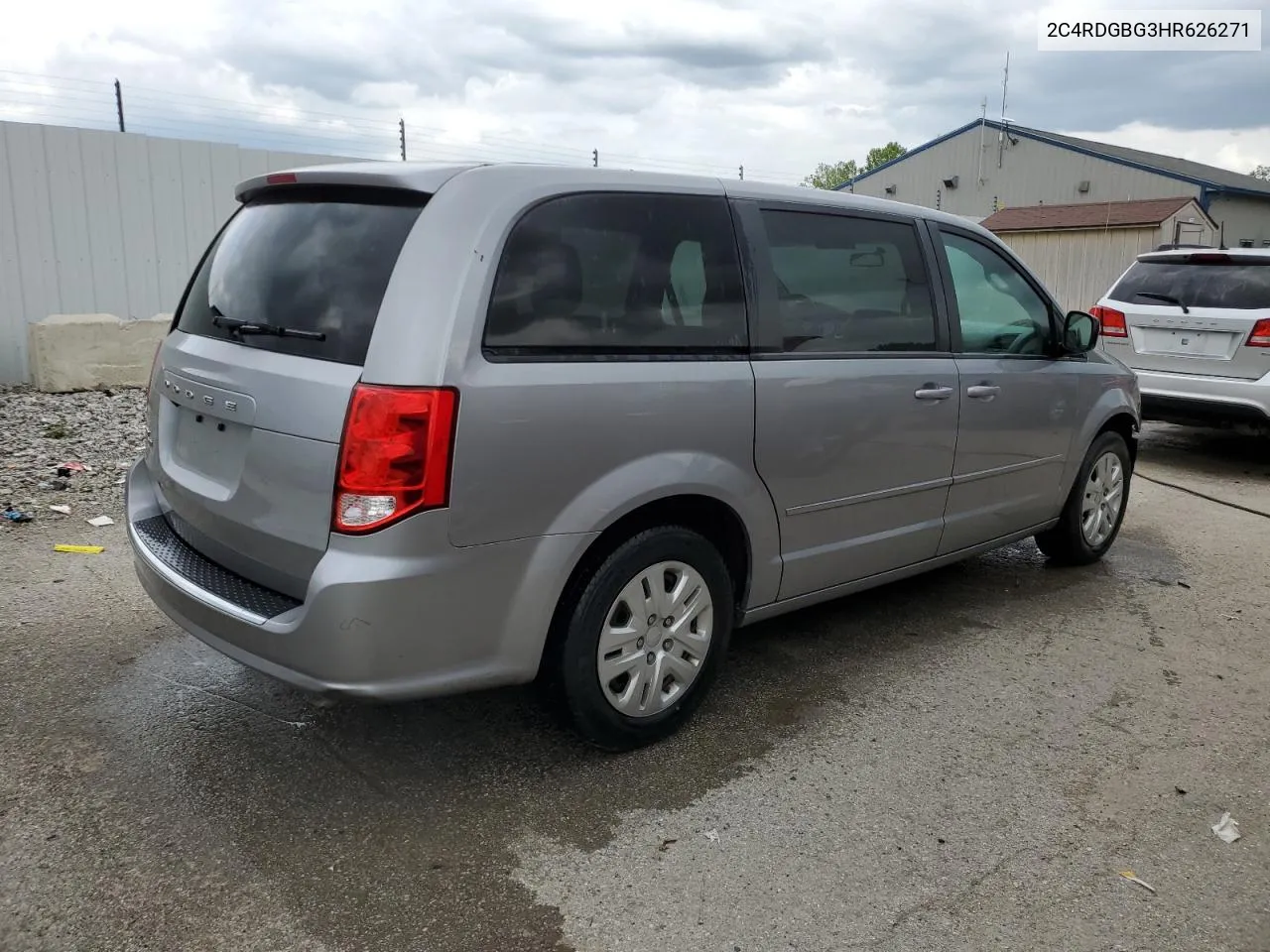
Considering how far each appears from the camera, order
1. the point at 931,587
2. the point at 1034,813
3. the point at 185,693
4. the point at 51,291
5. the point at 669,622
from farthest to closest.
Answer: the point at 51,291 < the point at 931,587 < the point at 185,693 < the point at 669,622 < the point at 1034,813

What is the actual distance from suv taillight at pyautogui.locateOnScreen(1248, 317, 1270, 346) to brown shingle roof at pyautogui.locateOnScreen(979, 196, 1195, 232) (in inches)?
599

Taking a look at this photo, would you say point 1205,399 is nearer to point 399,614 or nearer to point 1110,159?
point 399,614

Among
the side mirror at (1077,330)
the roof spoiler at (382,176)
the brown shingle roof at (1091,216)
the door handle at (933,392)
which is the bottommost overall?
the door handle at (933,392)

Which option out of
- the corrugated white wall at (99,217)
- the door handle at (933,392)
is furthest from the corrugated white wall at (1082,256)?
the door handle at (933,392)

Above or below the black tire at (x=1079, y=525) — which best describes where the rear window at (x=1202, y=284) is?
above

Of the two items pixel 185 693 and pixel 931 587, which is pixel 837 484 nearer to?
pixel 931 587

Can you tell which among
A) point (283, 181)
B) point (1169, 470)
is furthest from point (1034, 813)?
point (1169, 470)

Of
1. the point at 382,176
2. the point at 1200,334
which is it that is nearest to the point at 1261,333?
the point at 1200,334

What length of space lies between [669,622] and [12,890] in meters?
1.89

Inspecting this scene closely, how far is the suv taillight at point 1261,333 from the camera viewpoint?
296 inches

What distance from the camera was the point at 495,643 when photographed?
9.28ft

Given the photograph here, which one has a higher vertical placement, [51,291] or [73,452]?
[51,291]

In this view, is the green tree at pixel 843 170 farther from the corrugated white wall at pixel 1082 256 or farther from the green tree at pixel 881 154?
the corrugated white wall at pixel 1082 256

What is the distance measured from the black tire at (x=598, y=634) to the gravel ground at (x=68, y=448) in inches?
145
